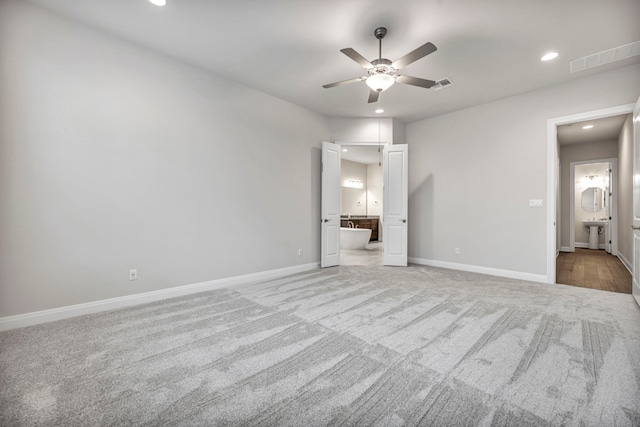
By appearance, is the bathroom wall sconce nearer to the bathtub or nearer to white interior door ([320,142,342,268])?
the bathtub

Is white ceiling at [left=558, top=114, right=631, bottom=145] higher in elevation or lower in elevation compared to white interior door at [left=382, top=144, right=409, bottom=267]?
higher

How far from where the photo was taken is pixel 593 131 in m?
5.99

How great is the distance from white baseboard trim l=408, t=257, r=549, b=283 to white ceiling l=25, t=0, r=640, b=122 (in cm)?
287

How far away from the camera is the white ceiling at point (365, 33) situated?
2500 millimetres

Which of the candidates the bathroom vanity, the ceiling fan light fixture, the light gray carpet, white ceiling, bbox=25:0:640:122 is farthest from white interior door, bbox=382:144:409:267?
the bathroom vanity

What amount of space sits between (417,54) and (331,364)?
262cm

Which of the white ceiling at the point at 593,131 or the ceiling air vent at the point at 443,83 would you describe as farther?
the white ceiling at the point at 593,131

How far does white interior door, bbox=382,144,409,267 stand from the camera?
527 centimetres

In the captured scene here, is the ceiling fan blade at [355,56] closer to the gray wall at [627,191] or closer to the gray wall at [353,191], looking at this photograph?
the gray wall at [627,191]

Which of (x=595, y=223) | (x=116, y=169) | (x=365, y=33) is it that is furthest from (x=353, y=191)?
(x=116, y=169)

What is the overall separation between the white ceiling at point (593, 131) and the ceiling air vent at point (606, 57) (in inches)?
75.3

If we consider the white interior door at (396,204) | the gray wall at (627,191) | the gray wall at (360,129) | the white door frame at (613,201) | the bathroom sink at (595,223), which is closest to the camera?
the gray wall at (627,191)

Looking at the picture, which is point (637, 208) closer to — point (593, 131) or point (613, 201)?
point (593, 131)

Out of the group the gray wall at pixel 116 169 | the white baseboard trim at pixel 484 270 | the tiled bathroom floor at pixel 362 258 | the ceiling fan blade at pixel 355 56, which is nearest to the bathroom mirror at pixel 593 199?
the white baseboard trim at pixel 484 270
